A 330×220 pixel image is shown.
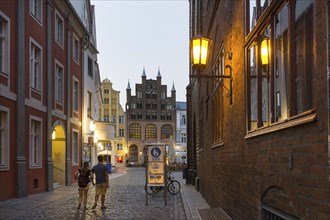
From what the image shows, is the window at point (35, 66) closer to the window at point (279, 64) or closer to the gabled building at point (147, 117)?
the window at point (279, 64)

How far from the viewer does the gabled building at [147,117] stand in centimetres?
Result: 10132

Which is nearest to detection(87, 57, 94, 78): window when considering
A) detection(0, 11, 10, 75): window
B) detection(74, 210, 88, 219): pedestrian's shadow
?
detection(0, 11, 10, 75): window

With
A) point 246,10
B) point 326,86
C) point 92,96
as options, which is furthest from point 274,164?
point 92,96

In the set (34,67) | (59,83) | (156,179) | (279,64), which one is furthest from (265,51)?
(59,83)

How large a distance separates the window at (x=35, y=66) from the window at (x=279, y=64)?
14737 mm

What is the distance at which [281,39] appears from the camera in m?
5.77

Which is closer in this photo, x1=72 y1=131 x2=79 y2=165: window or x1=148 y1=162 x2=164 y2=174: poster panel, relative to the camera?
x1=148 y1=162 x2=164 y2=174: poster panel

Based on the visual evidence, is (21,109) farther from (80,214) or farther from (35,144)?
(80,214)

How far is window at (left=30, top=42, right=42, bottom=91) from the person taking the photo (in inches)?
838

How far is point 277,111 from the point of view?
6.01 metres

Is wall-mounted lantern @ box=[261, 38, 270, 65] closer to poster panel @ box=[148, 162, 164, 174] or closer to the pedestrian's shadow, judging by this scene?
the pedestrian's shadow

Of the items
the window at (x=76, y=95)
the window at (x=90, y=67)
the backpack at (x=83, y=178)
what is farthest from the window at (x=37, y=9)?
the window at (x=90, y=67)

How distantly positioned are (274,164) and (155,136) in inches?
3796

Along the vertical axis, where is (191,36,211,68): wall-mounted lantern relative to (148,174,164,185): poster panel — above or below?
above
